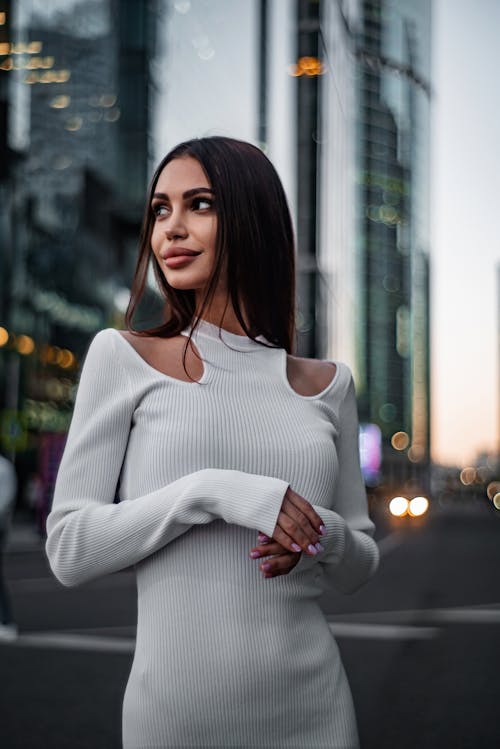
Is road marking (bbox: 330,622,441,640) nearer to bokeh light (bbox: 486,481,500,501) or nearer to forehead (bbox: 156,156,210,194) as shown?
forehead (bbox: 156,156,210,194)

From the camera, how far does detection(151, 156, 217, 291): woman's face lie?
216 centimetres

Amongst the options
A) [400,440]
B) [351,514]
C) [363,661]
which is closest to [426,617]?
[363,661]

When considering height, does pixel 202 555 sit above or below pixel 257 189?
below

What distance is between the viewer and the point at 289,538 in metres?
1.89

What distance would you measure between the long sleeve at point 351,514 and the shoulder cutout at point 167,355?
1.29 ft

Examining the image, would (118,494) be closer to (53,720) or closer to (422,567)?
(53,720)

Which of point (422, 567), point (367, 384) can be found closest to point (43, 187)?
point (422, 567)

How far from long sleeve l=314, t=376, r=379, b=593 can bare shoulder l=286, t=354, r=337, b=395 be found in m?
0.06

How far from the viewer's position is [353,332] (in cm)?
13738

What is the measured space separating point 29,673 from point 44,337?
136ft

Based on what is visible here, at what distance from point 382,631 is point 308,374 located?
25.6 ft

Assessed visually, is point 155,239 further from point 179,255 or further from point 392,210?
point 392,210

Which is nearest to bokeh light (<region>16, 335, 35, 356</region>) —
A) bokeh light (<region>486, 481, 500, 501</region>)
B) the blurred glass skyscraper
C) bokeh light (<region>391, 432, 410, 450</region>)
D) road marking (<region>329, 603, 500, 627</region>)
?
road marking (<region>329, 603, 500, 627</region>)

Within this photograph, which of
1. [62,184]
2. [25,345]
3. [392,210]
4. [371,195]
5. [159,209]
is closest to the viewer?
[159,209]
